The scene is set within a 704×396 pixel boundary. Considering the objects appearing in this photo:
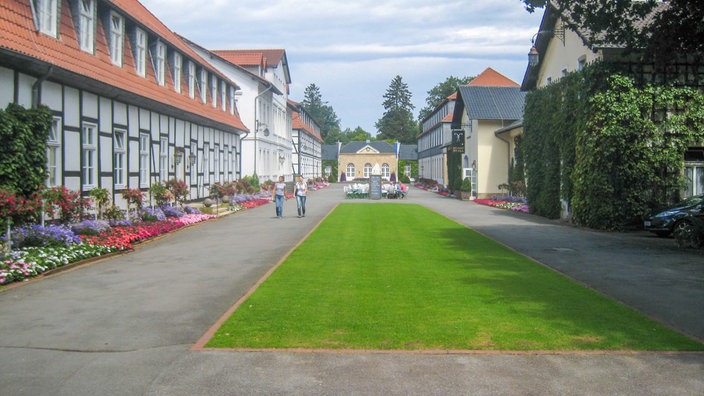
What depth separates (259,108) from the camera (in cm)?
4438

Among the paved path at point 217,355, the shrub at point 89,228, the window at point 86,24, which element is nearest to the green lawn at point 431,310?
the paved path at point 217,355

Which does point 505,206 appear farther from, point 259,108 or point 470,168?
point 259,108

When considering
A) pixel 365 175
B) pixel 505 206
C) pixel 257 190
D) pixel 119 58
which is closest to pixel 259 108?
pixel 257 190

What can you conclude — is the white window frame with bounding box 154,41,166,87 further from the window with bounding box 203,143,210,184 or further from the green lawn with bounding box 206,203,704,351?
the green lawn with bounding box 206,203,704,351

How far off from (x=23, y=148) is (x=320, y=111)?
5885 inches

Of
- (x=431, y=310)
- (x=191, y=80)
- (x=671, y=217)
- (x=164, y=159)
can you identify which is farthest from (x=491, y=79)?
(x=431, y=310)

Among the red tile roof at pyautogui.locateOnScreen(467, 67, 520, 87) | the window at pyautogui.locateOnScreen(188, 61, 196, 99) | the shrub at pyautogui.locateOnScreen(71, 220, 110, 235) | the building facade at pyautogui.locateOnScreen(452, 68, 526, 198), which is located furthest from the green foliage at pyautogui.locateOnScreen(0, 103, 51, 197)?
the red tile roof at pyautogui.locateOnScreen(467, 67, 520, 87)

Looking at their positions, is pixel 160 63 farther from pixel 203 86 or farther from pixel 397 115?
pixel 397 115

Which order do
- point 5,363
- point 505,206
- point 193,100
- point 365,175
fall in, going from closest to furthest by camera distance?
point 5,363
point 193,100
point 505,206
point 365,175

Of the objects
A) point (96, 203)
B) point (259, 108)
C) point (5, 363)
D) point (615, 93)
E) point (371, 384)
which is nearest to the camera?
point (371, 384)

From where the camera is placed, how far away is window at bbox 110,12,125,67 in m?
20.0

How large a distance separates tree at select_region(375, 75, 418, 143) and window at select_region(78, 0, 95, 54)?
114 m

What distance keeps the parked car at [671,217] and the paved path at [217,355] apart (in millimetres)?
5517

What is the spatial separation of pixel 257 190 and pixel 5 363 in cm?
3315
